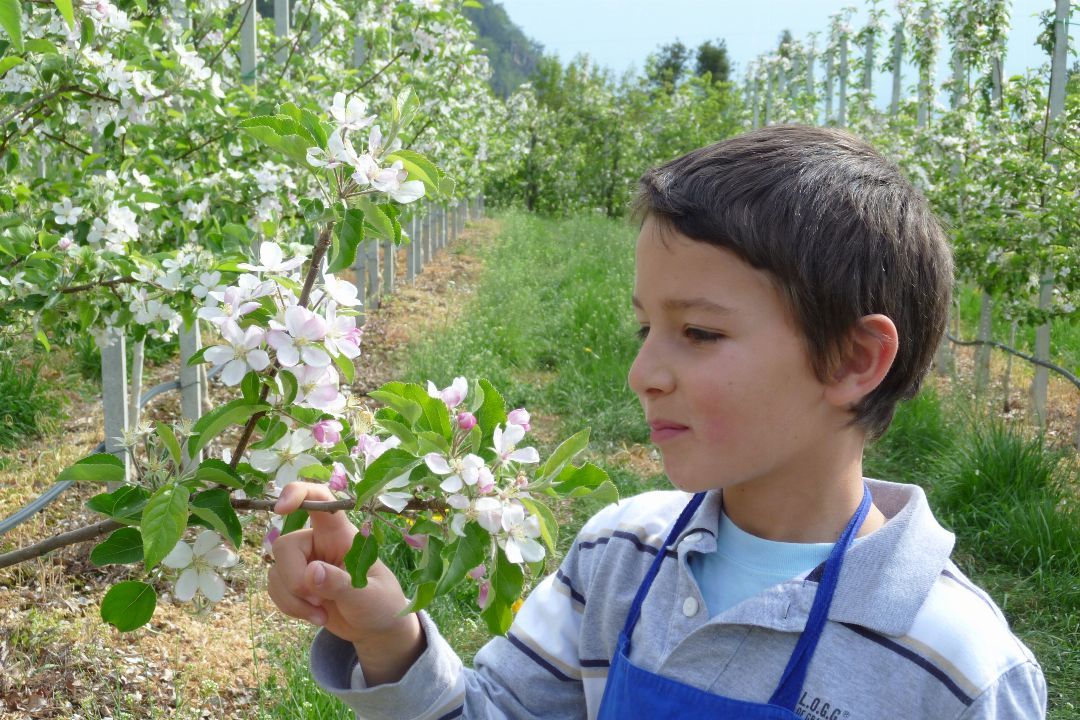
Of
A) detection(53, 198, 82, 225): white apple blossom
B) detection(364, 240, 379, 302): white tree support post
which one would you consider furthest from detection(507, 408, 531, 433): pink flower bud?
detection(364, 240, 379, 302): white tree support post

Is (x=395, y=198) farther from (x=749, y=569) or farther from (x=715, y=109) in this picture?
(x=715, y=109)

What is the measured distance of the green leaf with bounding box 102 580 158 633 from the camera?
102 cm

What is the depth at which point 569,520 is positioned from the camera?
3.53m

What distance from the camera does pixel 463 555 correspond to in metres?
0.86

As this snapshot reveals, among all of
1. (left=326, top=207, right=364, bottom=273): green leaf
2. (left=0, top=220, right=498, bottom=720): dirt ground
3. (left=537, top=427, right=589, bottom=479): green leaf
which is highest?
(left=326, top=207, right=364, bottom=273): green leaf

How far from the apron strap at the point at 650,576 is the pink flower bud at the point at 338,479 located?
1.20 feet

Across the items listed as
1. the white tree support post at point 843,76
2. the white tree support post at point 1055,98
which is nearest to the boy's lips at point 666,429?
the white tree support post at point 1055,98

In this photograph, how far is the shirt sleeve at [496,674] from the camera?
1091 mm

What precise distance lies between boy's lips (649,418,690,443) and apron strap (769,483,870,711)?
0.21m

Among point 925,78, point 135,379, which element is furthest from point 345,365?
point 925,78

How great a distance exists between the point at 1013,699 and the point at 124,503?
33.4 inches

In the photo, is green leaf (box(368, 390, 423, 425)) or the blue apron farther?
the blue apron

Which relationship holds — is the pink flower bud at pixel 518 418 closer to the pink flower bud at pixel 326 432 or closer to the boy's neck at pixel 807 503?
the pink flower bud at pixel 326 432

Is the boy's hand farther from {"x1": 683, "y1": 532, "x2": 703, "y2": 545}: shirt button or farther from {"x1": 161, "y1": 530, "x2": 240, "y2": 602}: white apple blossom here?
{"x1": 683, "y1": 532, "x2": 703, "y2": 545}: shirt button
